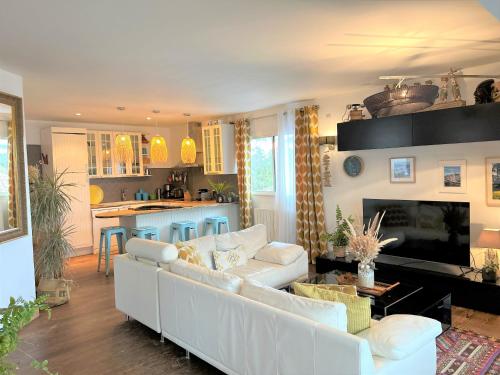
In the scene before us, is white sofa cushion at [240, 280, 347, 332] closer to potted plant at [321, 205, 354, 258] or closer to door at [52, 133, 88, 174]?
potted plant at [321, 205, 354, 258]

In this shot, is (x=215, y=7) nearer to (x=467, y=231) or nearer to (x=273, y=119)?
(x=467, y=231)

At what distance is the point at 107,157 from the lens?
7.74 meters

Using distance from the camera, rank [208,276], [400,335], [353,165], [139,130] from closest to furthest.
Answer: [400,335] < [208,276] < [353,165] < [139,130]

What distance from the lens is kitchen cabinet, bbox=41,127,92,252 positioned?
22.6 feet

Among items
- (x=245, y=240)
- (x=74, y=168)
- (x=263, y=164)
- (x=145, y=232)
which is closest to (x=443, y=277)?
(x=245, y=240)

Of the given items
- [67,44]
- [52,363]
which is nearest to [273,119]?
[67,44]

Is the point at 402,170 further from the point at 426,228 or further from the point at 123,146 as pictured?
the point at 123,146

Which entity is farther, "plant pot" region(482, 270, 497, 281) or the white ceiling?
"plant pot" region(482, 270, 497, 281)

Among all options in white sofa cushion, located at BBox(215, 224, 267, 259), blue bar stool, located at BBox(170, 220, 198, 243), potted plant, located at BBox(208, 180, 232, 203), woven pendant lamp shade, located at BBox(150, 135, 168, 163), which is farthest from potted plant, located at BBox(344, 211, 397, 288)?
potted plant, located at BBox(208, 180, 232, 203)

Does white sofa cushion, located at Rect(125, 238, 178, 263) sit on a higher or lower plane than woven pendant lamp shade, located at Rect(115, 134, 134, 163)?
lower

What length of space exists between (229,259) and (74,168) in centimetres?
428

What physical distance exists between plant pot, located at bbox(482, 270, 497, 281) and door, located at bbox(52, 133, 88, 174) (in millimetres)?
6612

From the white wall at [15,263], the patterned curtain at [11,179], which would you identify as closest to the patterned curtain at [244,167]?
the white wall at [15,263]

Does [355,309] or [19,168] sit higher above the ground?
[19,168]
